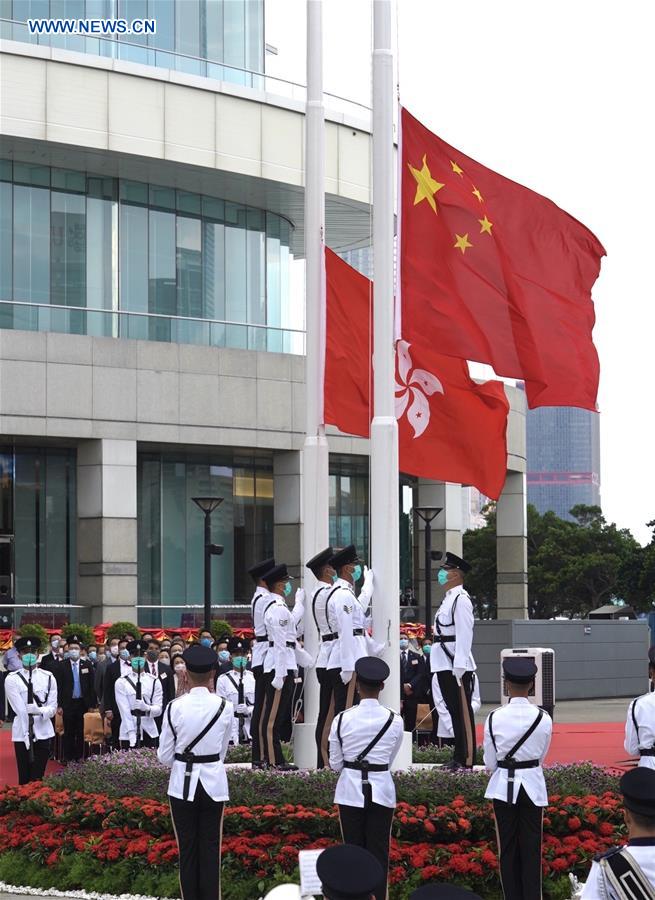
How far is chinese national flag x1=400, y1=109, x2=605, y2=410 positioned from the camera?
50.4ft

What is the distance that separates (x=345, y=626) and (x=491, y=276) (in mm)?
3970

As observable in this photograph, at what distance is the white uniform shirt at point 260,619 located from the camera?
16.4 metres

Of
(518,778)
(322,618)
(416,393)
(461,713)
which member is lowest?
(461,713)

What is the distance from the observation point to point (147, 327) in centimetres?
3775

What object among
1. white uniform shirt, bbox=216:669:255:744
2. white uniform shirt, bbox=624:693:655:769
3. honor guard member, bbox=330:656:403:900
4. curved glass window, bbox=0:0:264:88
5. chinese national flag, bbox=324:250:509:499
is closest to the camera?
honor guard member, bbox=330:656:403:900

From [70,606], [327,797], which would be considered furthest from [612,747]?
[70,606]

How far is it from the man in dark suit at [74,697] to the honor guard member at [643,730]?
44.5 feet

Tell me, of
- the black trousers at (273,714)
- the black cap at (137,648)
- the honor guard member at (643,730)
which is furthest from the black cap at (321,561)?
the black cap at (137,648)

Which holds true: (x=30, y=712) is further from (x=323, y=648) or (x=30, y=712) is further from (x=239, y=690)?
(x=323, y=648)

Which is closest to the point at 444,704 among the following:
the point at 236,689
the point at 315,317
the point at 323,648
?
the point at 323,648

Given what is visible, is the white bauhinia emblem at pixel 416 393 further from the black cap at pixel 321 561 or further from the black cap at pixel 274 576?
the black cap at pixel 274 576

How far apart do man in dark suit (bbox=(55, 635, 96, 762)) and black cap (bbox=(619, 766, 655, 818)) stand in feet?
57.6

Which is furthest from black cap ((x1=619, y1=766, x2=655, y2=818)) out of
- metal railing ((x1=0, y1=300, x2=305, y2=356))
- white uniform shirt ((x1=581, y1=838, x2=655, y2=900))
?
metal railing ((x1=0, y1=300, x2=305, y2=356))

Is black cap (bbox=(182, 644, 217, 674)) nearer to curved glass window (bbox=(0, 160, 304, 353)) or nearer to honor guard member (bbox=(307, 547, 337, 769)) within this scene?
honor guard member (bbox=(307, 547, 337, 769))
